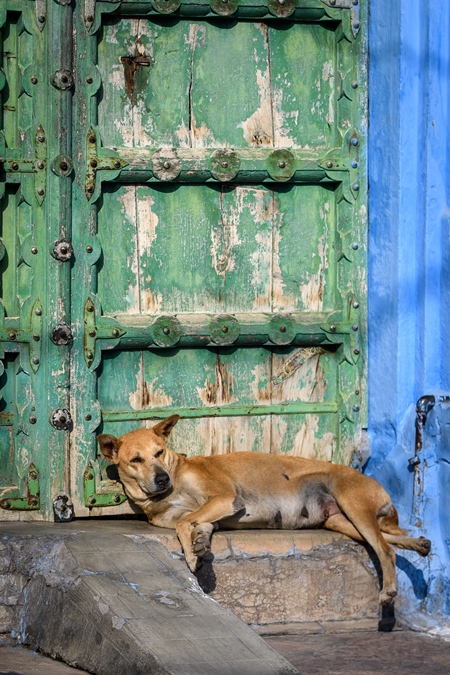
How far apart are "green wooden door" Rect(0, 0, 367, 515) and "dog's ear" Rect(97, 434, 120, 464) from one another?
15 centimetres

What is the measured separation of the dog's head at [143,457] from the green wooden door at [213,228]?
17 centimetres

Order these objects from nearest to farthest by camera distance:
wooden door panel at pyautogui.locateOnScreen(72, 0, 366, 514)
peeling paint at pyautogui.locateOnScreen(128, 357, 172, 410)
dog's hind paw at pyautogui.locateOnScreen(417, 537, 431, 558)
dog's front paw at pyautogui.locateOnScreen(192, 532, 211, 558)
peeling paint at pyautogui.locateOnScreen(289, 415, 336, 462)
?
dog's front paw at pyautogui.locateOnScreen(192, 532, 211, 558), dog's hind paw at pyautogui.locateOnScreen(417, 537, 431, 558), wooden door panel at pyautogui.locateOnScreen(72, 0, 366, 514), peeling paint at pyautogui.locateOnScreen(128, 357, 172, 410), peeling paint at pyautogui.locateOnScreen(289, 415, 336, 462)

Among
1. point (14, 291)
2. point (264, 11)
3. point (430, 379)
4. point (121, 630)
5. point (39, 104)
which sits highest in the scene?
point (264, 11)

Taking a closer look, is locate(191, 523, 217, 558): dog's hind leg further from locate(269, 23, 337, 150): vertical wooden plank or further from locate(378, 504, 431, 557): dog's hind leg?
locate(269, 23, 337, 150): vertical wooden plank

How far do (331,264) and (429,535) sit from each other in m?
1.53

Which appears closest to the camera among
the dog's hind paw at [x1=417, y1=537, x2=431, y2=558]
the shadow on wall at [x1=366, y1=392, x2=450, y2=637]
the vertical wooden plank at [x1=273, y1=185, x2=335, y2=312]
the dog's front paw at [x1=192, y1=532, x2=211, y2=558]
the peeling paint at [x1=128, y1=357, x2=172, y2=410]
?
the dog's front paw at [x1=192, y1=532, x2=211, y2=558]

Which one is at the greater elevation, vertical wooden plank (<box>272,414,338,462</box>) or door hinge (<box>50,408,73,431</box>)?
door hinge (<box>50,408,73,431</box>)

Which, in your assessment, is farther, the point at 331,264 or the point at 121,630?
the point at 331,264

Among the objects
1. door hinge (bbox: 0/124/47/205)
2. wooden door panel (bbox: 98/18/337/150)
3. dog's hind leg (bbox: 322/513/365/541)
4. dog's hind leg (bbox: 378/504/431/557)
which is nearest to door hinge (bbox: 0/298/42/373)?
door hinge (bbox: 0/124/47/205)

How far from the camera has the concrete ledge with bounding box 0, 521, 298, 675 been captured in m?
4.26

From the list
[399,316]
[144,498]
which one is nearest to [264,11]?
[399,316]

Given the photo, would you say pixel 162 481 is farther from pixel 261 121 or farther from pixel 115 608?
pixel 261 121

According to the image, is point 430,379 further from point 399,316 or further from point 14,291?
point 14,291

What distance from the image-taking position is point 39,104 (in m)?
5.56
